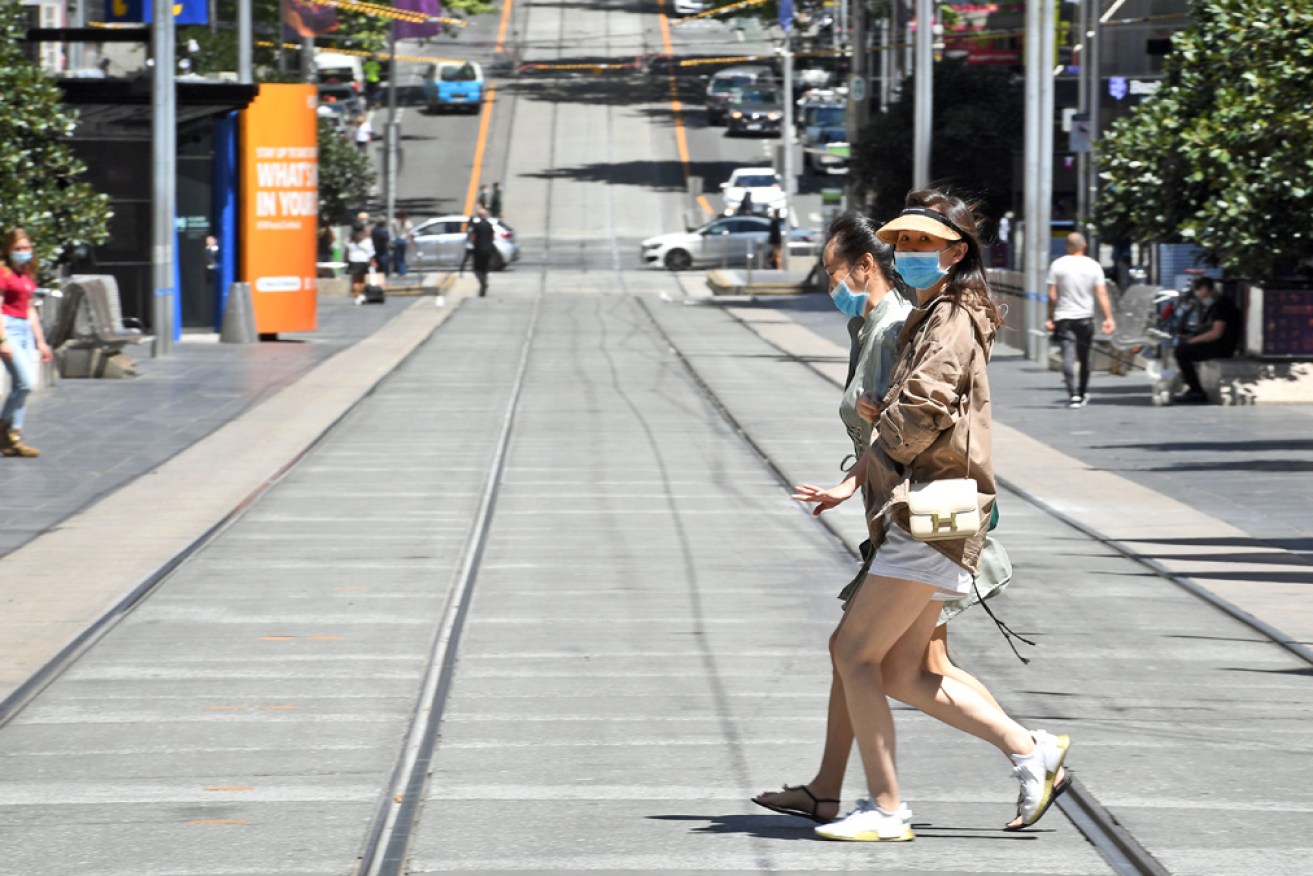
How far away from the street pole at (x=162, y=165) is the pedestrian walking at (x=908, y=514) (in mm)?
22583

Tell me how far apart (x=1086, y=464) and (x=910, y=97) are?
27421 mm

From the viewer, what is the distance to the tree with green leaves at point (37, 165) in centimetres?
2289

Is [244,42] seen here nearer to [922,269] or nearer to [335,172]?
[335,172]

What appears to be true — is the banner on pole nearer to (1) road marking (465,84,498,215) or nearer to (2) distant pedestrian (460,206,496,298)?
(2) distant pedestrian (460,206,496,298)

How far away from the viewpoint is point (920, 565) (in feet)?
18.9

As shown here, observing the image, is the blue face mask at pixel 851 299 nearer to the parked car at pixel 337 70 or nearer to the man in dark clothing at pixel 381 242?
the man in dark clothing at pixel 381 242

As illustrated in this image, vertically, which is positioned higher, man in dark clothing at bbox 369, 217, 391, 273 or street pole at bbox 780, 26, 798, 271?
street pole at bbox 780, 26, 798, 271

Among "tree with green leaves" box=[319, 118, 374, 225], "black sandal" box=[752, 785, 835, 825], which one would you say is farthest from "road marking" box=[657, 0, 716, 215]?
"black sandal" box=[752, 785, 835, 825]

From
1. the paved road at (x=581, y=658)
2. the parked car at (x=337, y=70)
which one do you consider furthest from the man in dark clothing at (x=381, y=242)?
the paved road at (x=581, y=658)

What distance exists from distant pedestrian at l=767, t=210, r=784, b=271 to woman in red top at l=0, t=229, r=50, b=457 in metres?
38.3

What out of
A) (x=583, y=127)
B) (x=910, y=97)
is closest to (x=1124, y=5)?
(x=910, y=97)

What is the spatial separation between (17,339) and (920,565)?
1278 cm

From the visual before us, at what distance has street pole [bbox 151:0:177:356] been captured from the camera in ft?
90.1

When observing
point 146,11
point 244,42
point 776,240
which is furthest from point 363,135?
point 146,11
